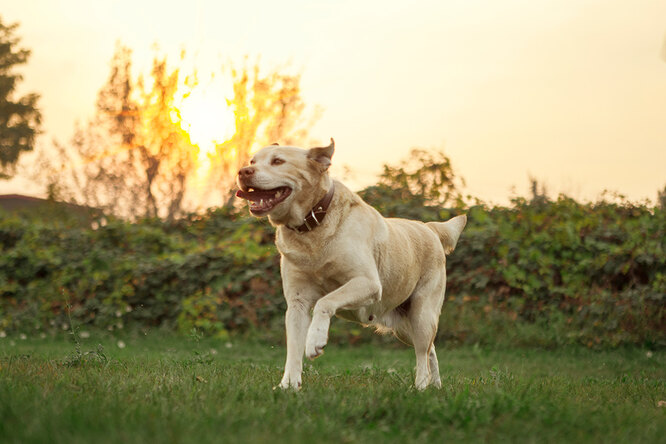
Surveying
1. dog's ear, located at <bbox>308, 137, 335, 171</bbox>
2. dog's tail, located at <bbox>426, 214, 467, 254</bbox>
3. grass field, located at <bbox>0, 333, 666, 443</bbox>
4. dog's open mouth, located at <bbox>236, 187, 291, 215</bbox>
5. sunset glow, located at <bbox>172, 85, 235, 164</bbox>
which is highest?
sunset glow, located at <bbox>172, 85, 235, 164</bbox>

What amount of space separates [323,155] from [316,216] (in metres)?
0.44

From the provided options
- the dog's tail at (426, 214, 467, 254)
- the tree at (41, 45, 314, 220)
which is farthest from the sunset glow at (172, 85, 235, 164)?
the dog's tail at (426, 214, 467, 254)

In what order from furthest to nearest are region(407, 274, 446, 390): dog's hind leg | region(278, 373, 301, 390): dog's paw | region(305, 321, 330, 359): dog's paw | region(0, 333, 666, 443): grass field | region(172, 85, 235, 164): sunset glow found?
region(172, 85, 235, 164): sunset glow
region(407, 274, 446, 390): dog's hind leg
region(278, 373, 301, 390): dog's paw
region(305, 321, 330, 359): dog's paw
region(0, 333, 666, 443): grass field

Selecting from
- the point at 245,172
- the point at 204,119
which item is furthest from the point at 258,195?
the point at 204,119

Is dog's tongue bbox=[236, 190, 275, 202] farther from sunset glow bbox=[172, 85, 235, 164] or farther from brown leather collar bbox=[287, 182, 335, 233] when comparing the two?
sunset glow bbox=[172, 85, 235, 164]

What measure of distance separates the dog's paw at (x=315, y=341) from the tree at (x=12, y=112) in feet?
89.9

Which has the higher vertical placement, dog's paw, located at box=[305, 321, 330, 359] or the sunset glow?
the sunset glow

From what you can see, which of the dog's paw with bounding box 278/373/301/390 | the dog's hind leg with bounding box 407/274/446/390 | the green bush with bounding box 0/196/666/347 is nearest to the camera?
the dog's paw with bounding box 278/373/301/390

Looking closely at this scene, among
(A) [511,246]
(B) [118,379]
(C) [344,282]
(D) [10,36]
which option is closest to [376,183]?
(A) [511,246]

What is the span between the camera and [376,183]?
39.2ft

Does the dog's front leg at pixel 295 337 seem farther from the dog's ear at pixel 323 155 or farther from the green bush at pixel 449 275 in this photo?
the green bush at pixel 449 275

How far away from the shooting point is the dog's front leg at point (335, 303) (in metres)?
4.21

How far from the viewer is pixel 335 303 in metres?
4.48

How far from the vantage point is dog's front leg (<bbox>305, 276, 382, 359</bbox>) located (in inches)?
166
